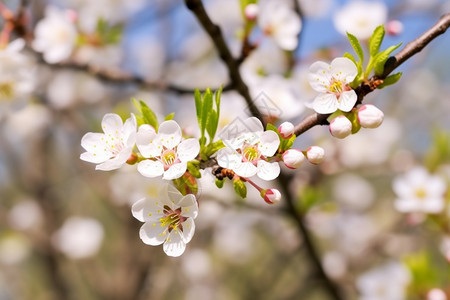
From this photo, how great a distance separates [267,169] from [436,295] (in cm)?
113

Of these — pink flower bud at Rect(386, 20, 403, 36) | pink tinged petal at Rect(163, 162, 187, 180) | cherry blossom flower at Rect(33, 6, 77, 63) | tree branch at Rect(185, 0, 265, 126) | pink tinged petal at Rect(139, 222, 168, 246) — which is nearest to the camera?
pink tinged petal at Rect(163, 162, 187, 180)

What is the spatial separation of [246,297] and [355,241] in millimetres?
1057

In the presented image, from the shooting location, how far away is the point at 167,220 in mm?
974

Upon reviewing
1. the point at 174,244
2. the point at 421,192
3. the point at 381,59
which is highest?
the point at 381,59

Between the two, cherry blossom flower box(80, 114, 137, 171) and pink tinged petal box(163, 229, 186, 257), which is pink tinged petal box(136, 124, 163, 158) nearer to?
cherry blossom flower box(80, 114, 137, 171)

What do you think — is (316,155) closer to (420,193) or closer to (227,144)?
(227,144)

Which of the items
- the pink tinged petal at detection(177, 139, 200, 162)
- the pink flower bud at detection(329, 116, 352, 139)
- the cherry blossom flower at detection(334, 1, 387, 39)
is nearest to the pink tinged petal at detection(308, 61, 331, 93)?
the pink flower bud at detection(329, 116, 352, 139)

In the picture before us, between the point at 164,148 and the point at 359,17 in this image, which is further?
the point at 359,17

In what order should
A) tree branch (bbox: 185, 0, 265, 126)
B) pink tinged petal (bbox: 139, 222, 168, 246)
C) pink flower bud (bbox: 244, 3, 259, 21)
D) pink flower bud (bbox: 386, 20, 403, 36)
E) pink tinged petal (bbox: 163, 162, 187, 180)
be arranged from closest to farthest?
pink tinged petal (bbox: 163, 162, 187, 180) < pink tinged petal (bbox: 139, 222, 168, 246) < tree branch (bbox: 185, 0, 265, 126) < pink flower bud (bbox: 244, 3, 259, 21) < pink flower bud (bbox: 386, 20, 403, 36)

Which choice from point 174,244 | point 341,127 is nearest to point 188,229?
point 174,244

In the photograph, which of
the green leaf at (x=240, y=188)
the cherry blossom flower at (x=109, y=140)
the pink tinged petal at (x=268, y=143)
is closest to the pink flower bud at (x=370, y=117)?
the pink tinged petal at (x=268, y=143)

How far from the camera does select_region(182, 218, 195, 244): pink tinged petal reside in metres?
0.93

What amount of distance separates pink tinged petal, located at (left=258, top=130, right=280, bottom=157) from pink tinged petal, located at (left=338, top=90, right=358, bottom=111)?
0.17 meters

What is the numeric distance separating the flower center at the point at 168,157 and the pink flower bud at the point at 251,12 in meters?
0.73
